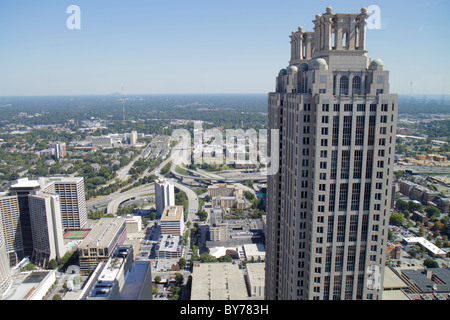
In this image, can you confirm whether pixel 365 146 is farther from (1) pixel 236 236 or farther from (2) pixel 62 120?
(2) pixel 62 120

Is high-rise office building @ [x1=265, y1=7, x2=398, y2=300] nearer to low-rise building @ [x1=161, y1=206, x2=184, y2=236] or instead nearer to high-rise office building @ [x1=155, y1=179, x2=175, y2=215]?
low-rise building @ [x1=161, y1=206, x2=184, y2=236]

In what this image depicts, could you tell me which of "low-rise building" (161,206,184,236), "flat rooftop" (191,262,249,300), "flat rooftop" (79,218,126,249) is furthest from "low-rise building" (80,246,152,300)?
"low-rise building" (161,206,184,236)

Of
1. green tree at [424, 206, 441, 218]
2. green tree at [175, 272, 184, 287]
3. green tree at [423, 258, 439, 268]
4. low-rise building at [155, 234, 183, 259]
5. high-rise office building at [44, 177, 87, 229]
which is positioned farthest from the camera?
green tree at [424, 206, 441, 218]

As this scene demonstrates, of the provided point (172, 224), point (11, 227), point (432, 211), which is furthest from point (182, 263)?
point (432, 211)
